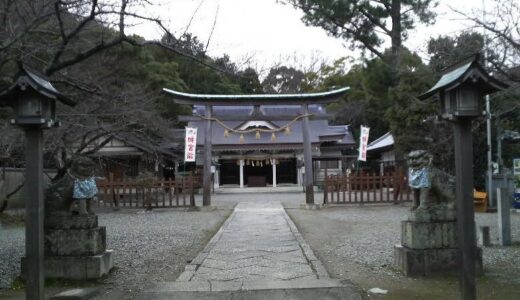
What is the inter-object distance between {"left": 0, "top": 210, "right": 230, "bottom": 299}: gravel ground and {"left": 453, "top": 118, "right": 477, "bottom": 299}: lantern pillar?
393cm

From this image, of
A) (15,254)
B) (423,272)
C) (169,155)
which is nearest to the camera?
(423,272)

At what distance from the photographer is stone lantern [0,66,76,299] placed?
529cm

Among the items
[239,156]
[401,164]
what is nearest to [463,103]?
[401,164]

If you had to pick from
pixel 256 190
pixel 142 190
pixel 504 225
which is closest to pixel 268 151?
pixel 256 190

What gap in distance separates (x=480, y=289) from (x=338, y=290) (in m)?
1.74

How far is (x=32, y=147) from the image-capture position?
538cm

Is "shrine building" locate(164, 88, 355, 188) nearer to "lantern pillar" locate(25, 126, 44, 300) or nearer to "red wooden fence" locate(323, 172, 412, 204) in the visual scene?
"red wooden fence" locate(323, 172, 412, 204)

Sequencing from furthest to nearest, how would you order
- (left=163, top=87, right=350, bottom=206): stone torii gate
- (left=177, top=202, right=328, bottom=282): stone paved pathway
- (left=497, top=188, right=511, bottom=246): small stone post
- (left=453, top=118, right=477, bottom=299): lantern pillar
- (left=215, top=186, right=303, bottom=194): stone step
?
(left=215, top=186, right=303, bottom=194): stone step
(left=163, top=87, right=350, bottom=206): stone torii gate
(left=497, top=188, right=511, bottom=246): small stone post
(left=177, top=202, right=328, bottom=282): stone paved pathway
(left=453, top=118, right=477, bottom=299): lantern pillar

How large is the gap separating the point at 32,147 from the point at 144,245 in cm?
530

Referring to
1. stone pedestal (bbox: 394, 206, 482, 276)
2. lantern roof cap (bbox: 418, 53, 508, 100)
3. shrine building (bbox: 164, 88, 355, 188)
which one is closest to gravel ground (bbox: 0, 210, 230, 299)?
stone pedestal (bbox: 394, 206, 482, 276)

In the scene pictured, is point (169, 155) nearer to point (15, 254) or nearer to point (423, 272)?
point (15, 254)

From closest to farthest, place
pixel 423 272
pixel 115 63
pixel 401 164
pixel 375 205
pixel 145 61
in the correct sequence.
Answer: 1. pixel 423 272
2. pixel 115 63
3. pixel 375 205
4. pixel 401 164
5. pixel 145 61

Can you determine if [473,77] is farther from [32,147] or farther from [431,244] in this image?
[32,147]

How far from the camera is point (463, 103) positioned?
5.30 m
